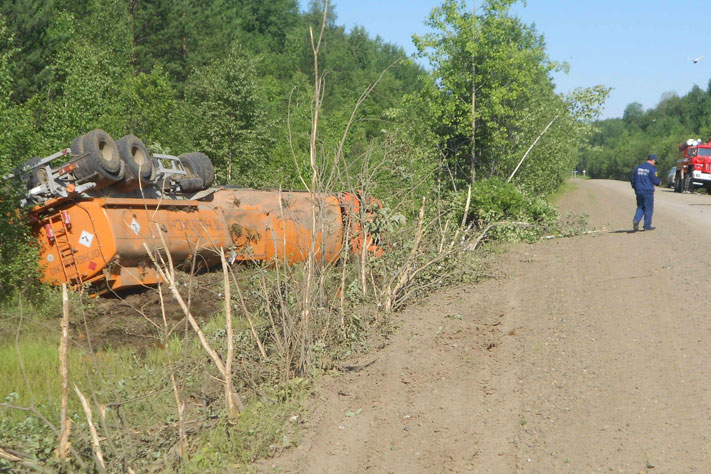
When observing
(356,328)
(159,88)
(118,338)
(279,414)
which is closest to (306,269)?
(356,328)

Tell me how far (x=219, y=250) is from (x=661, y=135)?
4426 inches

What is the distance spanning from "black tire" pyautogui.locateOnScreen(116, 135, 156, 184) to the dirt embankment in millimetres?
5827

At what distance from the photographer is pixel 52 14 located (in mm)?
33812

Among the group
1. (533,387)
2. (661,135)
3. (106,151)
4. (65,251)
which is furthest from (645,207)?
(661,135)

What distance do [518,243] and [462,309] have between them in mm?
6334

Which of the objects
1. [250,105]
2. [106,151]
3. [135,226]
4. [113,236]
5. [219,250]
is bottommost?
[219,250]

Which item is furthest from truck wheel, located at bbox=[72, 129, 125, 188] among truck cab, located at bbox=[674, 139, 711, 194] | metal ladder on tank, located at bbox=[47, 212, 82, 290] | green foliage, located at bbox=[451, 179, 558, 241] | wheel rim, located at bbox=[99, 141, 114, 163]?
truck cab, located at bbox=[674, 139, 711, 194]

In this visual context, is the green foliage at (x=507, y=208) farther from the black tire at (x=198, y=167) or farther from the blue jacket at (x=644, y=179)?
the black tire at (x=198, y=167)

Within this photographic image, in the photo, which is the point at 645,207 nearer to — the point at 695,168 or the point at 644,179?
the point at 644,179

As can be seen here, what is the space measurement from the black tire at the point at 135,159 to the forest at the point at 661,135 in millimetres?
64353

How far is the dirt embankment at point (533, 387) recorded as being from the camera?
5594mm

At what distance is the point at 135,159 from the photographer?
43.7 feet

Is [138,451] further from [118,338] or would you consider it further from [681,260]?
[681,260]

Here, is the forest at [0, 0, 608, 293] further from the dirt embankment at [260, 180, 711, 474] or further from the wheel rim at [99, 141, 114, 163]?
the dirt embankment at [260, 180, 711, 474]
